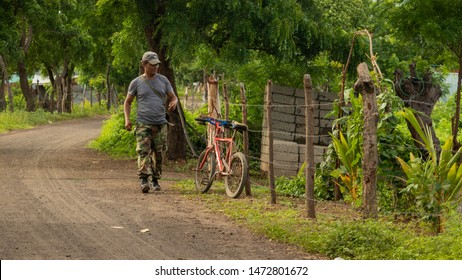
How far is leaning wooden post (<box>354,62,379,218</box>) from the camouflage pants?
4.48 m

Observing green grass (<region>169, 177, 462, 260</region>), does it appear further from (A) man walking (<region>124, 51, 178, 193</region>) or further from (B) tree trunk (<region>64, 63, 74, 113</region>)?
(B) tree trunk (<region>64, 63, 74, 113</region>)

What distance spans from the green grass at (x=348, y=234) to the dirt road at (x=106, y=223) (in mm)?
216

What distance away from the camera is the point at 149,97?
13.0 metres

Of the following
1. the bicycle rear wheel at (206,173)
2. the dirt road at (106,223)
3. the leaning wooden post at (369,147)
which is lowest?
the dirt road at (106,223)

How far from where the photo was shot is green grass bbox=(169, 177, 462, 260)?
324 inches

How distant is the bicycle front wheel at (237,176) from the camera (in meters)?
12.2

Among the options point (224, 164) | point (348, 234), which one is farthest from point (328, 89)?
point (348, 234)

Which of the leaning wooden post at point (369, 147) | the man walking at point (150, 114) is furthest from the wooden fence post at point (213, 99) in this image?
the leaning wooden post at point (369, 147)

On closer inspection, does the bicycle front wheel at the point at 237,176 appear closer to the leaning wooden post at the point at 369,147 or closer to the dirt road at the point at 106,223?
the dirt road at the point at 106,223

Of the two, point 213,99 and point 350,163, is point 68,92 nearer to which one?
point 213,99

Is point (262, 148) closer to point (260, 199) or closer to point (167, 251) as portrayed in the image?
point (260, 199)

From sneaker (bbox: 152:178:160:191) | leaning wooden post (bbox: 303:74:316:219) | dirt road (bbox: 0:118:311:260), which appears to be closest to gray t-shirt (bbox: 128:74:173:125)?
sneaker (bbox: 152:178:160:191)

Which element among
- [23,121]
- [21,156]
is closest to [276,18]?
[21,156]

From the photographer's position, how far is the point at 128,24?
19391 mm
